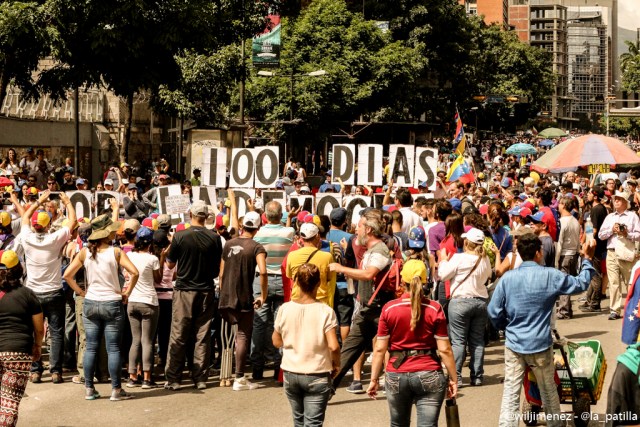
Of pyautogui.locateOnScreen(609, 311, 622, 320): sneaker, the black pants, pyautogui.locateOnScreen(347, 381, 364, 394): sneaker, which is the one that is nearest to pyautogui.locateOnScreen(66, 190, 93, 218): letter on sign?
pyautogui.locateOnScreen(347, 381, 364, 394): sneaker

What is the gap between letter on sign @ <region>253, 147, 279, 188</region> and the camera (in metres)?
15.6

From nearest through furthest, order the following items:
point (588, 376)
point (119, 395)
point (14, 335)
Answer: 1. point (14, 335)
2. point (588, 376)
3. point (119, 395)

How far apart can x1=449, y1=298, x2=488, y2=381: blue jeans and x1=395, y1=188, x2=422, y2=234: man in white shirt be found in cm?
238

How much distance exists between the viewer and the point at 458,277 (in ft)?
34.6

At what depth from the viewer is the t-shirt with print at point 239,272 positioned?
1077 cm

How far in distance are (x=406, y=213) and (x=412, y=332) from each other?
6.18m

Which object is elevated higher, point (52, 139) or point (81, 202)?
point (52, 139)

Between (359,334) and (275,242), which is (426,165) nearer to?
(275,242)

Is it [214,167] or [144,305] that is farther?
[214,167]

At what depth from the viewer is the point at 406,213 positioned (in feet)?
44.0

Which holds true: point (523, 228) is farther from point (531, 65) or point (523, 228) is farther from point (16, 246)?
point (531, 65)

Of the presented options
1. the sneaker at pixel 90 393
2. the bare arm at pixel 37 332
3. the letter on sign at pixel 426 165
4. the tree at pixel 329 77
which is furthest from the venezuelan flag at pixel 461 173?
the tree at pixel 329 77

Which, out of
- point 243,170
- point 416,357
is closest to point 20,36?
point 243,170

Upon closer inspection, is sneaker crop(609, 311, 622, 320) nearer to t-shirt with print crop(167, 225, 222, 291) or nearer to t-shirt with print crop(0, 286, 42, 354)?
t-shirt with print crop(167, 225, 222, 291)
